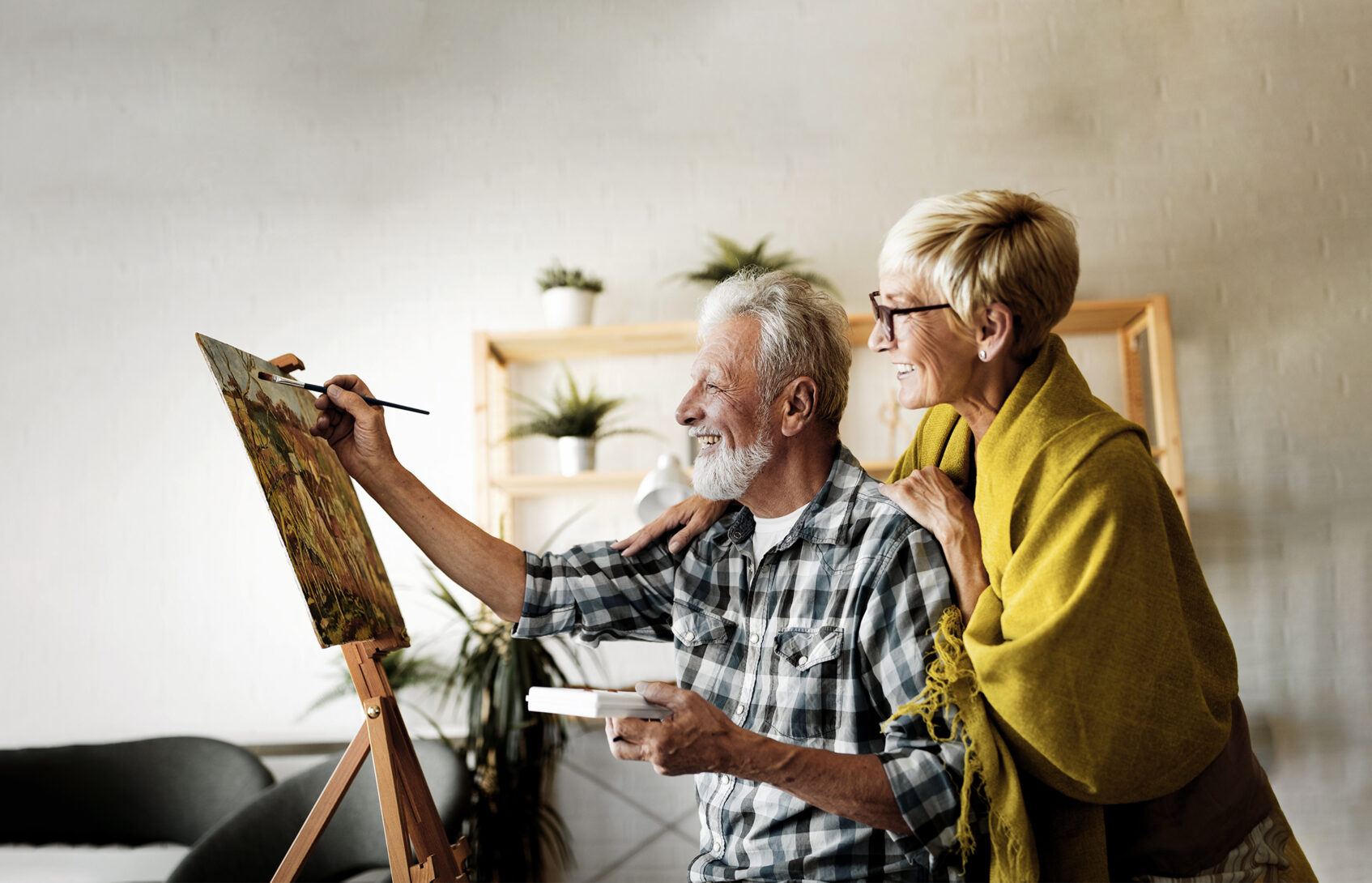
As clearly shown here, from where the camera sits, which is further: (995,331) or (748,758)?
(995,331)

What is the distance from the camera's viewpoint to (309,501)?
1.54 m

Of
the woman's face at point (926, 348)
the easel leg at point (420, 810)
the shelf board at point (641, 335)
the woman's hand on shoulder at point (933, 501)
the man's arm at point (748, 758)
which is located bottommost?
the easel leg at point (420, 810)

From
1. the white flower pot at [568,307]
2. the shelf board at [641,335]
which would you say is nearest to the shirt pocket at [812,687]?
the shelf board at [641,335]

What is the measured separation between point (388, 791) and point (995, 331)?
1165 mm

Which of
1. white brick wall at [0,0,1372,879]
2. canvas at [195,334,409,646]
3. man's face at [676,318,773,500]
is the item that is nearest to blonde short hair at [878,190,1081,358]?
man's face at [676,318,773,500]

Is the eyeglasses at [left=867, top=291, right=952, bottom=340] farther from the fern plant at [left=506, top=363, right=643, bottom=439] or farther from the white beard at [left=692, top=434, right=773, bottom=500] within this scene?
the fern plant at [left=506, top=363, right=643, bottom=439]

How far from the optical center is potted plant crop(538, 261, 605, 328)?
3.03 m

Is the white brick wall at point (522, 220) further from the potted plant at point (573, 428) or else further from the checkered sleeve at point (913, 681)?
the checkered sleeve at point (913, 681)

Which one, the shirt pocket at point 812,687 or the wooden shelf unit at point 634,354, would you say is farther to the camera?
the wooden shelf unit at point 634,354

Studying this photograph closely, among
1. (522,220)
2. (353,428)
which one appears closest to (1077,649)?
(353,428)

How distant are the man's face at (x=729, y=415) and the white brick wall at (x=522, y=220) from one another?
5.43 ft

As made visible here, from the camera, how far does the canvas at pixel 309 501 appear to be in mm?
1410

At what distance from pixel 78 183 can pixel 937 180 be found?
300cm

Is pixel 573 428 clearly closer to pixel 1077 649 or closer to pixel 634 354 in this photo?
pixel 634 354
